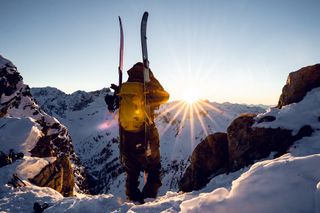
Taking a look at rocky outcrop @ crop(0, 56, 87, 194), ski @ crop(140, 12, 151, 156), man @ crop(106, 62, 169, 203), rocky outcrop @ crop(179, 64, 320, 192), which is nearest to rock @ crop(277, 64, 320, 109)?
rocky outcrop @ crop(179, 64, 320, 192)

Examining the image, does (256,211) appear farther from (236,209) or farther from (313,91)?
(313,91)

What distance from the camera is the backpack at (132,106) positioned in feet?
26.3

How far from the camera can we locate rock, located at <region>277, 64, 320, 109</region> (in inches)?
386

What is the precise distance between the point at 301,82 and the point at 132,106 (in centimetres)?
568

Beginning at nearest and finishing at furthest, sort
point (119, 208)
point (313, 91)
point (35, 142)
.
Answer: point (119, 208) → point (313, 91) → point (35, 142)

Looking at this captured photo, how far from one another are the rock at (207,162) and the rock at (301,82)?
259cm

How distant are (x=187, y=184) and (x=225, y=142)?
6.47ft

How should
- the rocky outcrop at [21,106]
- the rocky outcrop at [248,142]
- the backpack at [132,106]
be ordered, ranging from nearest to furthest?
the backpack at [132,106], the rocky outcrop at [248,142], the rocky outcrop at [21,106]

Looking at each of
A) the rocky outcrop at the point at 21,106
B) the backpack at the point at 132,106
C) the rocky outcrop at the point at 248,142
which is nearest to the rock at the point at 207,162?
the rocky outcrop at the point at 248,142

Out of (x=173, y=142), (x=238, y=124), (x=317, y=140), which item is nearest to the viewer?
(x=317, y=140)

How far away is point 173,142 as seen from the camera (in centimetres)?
17750

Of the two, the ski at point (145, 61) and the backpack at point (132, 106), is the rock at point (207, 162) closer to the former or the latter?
the ski at point (145, 61)

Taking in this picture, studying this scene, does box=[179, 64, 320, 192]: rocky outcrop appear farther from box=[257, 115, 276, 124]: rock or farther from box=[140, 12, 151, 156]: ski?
box=[140, 12, 151, 156]: ski

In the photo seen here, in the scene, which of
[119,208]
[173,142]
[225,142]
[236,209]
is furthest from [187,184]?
[173,142]
